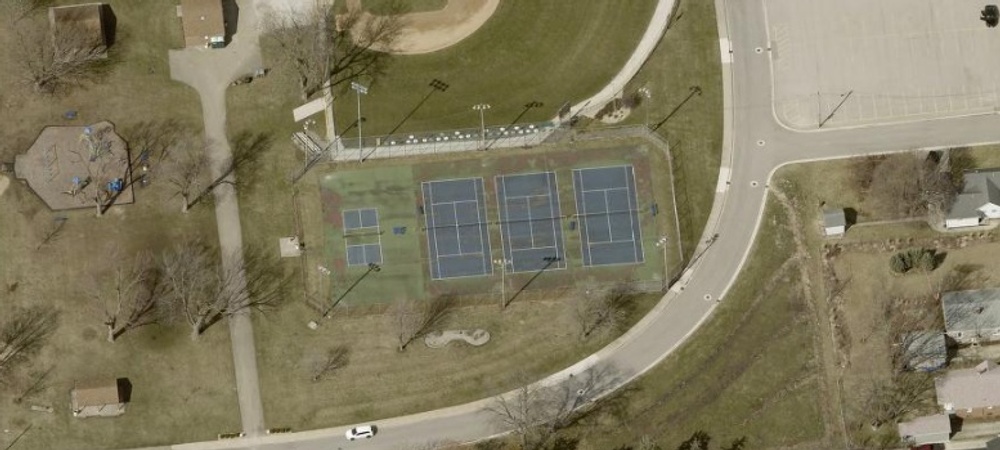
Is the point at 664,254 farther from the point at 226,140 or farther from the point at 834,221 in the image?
the point at 226,140

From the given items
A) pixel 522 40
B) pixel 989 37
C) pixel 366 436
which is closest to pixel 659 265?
pixel 522 40

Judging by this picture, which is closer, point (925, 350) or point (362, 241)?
point (925, 350)

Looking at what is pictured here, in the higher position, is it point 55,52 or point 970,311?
point 55,52

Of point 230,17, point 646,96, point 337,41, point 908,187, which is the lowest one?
point 908,187

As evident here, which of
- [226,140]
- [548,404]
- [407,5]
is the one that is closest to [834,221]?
[548,404]

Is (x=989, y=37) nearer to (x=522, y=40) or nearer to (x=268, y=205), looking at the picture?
(x=522, y=40)

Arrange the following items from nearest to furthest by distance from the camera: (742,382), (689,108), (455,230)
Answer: (742,382)
(455,230)
(689,108)

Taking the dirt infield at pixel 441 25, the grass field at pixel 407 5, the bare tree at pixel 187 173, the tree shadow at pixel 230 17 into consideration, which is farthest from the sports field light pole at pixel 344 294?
the tree shadow at pixel 230 17
